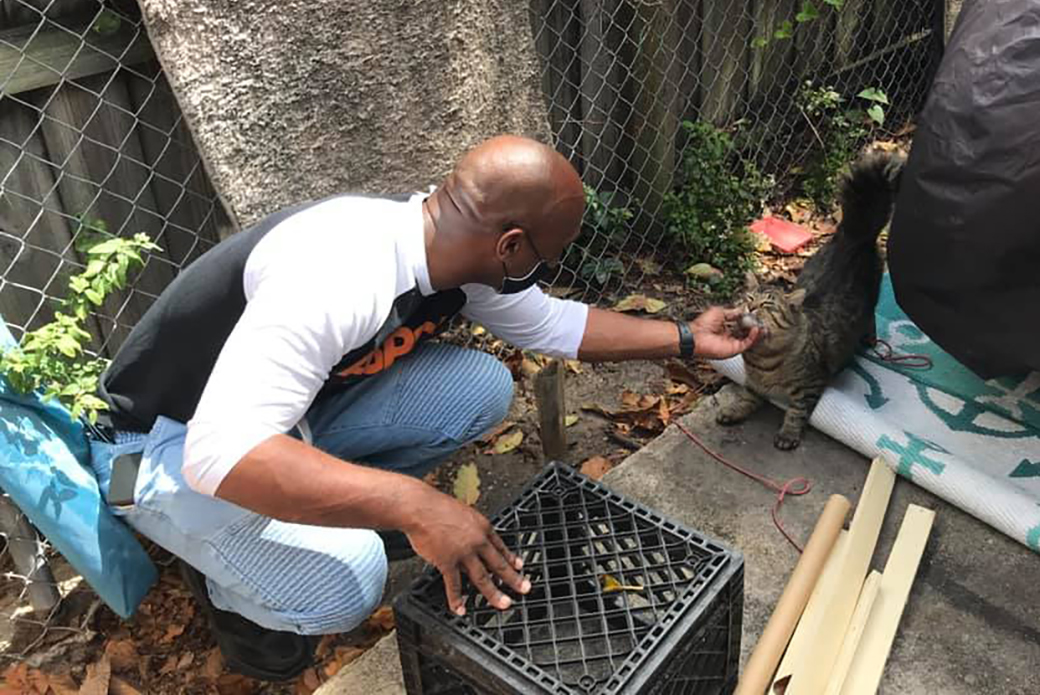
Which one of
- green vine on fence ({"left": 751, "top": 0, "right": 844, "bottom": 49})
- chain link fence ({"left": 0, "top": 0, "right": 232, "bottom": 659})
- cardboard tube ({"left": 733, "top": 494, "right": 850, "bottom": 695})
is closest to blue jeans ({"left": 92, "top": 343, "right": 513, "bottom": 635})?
chain link fence ({"left": 0, "top": 0, "right": 232, "bottom": 659})

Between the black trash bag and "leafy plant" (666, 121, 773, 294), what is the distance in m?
1.17

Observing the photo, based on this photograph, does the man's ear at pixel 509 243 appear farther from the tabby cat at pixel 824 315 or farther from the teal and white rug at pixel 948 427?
the teal and white rug at pixel 948 427

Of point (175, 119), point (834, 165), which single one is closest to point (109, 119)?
point (175, 119)

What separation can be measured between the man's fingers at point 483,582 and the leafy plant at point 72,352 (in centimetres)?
96

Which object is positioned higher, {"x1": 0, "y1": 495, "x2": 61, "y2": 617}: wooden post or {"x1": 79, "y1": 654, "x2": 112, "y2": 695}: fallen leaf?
{"x1": 0, "y1": 495, "x2": 61, "y2": 617}: wooden post

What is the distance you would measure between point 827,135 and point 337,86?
3.01 metres

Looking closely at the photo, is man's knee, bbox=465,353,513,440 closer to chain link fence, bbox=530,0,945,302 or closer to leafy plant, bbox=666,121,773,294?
chain link fence, bbox=530,0,945,302

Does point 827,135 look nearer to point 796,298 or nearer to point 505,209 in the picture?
point 796,298

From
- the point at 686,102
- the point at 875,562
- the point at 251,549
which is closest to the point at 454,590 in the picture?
the point at 251,549

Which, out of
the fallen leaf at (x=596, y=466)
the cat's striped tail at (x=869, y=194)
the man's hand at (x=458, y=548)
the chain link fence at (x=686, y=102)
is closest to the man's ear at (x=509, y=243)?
the man's hand at (x=458, y=548)

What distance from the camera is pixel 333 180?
2.88 meters

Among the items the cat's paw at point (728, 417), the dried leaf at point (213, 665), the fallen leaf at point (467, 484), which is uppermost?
the cat's paw at point (728, 417)

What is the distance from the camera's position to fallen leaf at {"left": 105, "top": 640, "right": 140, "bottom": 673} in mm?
2504

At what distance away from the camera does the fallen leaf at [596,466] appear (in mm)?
3117
